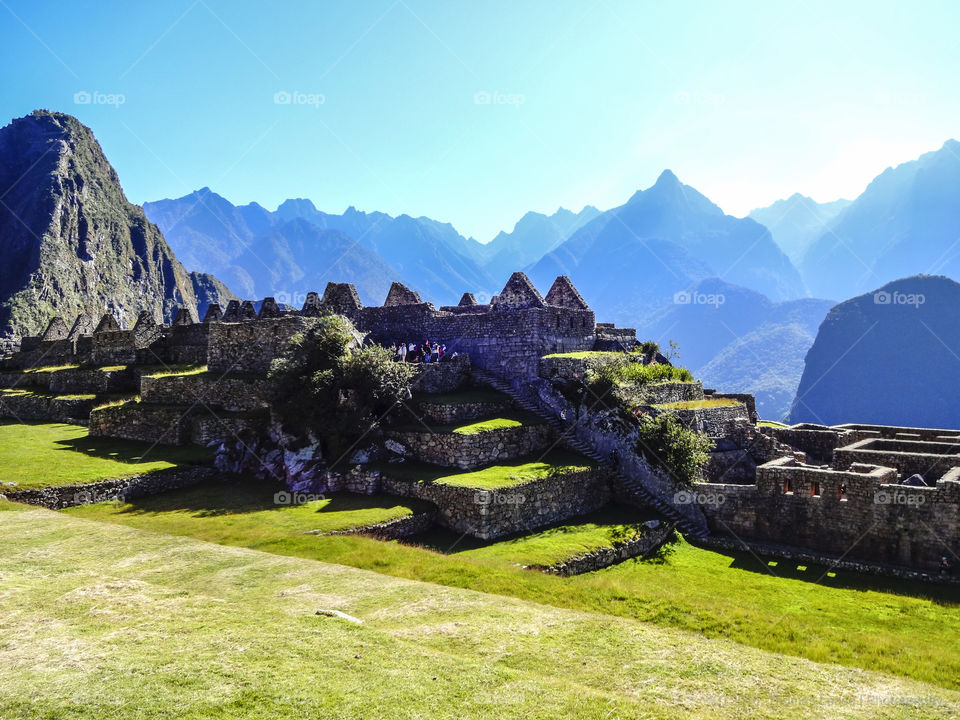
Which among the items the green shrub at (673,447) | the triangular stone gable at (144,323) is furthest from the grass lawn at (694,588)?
the triangular stone gable at (144,323)

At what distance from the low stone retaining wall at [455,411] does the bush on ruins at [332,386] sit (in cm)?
123

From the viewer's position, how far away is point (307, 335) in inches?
963

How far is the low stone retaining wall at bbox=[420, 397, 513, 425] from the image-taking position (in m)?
23.6

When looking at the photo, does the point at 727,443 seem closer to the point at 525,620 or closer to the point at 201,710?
the point at 525,620

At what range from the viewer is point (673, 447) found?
2173 centimetres

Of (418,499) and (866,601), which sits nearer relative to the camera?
(866,601)

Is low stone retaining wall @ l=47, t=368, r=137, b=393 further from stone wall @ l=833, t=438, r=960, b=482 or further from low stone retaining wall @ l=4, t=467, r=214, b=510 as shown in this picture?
stone wall @ l=833, t=438, r=960, b=482

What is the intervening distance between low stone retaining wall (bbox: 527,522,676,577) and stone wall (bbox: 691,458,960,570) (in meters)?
2.42

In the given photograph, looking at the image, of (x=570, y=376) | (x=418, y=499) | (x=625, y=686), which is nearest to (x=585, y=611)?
(x=625, y=686)

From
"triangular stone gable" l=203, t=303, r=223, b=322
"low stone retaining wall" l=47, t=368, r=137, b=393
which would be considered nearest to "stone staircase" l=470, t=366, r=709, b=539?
"low stone retaining wall" l=47, t=368, r=137, b=393

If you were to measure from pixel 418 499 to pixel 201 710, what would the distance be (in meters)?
13.9

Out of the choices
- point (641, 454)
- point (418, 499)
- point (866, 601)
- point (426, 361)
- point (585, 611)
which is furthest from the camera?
point (426, 361)

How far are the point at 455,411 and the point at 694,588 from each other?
38.4 feet

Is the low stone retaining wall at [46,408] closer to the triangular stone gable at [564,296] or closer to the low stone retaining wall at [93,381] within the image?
the low stone retaining wall at [93,381]
